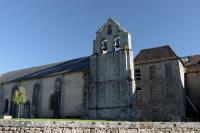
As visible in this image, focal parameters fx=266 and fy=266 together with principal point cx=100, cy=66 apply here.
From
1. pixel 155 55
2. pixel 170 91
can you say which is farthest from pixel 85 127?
pixel 155 55

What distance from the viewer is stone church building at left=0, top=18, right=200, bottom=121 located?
90.7ft

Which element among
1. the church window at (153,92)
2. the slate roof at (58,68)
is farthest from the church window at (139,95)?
the slate roof at (58,68)

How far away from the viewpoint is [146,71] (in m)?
33.0

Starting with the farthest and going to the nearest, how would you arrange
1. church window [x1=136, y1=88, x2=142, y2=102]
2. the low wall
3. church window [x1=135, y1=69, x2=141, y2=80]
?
church window [x1=135, y1=69, x2=141, y2=80] < church window [x1=136, y1=88, x2=142, y2=102] < the low wall

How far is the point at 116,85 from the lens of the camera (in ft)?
91.0

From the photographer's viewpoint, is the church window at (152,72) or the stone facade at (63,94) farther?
the church window at (152,72)

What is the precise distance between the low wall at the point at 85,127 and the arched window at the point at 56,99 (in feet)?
66.3

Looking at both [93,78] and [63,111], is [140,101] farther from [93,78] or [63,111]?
[63,111]

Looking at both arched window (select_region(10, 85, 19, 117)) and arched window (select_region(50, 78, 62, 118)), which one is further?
arched window (select_region(10, 85, 19, 117))

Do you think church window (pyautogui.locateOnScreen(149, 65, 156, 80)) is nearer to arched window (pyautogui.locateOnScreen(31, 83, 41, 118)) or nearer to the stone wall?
the stone wall

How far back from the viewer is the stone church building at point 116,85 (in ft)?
90.7

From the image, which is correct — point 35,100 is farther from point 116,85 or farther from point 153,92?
point 153,92

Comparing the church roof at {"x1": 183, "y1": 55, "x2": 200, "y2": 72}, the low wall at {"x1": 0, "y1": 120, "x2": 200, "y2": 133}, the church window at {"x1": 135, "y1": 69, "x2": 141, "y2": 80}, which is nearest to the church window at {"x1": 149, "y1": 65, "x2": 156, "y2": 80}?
the church window at {"x1": 135, "y1": 69, "x2": 141, "y2": 80}

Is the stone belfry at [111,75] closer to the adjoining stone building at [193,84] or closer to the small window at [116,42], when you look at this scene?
the small window at [116,42]
